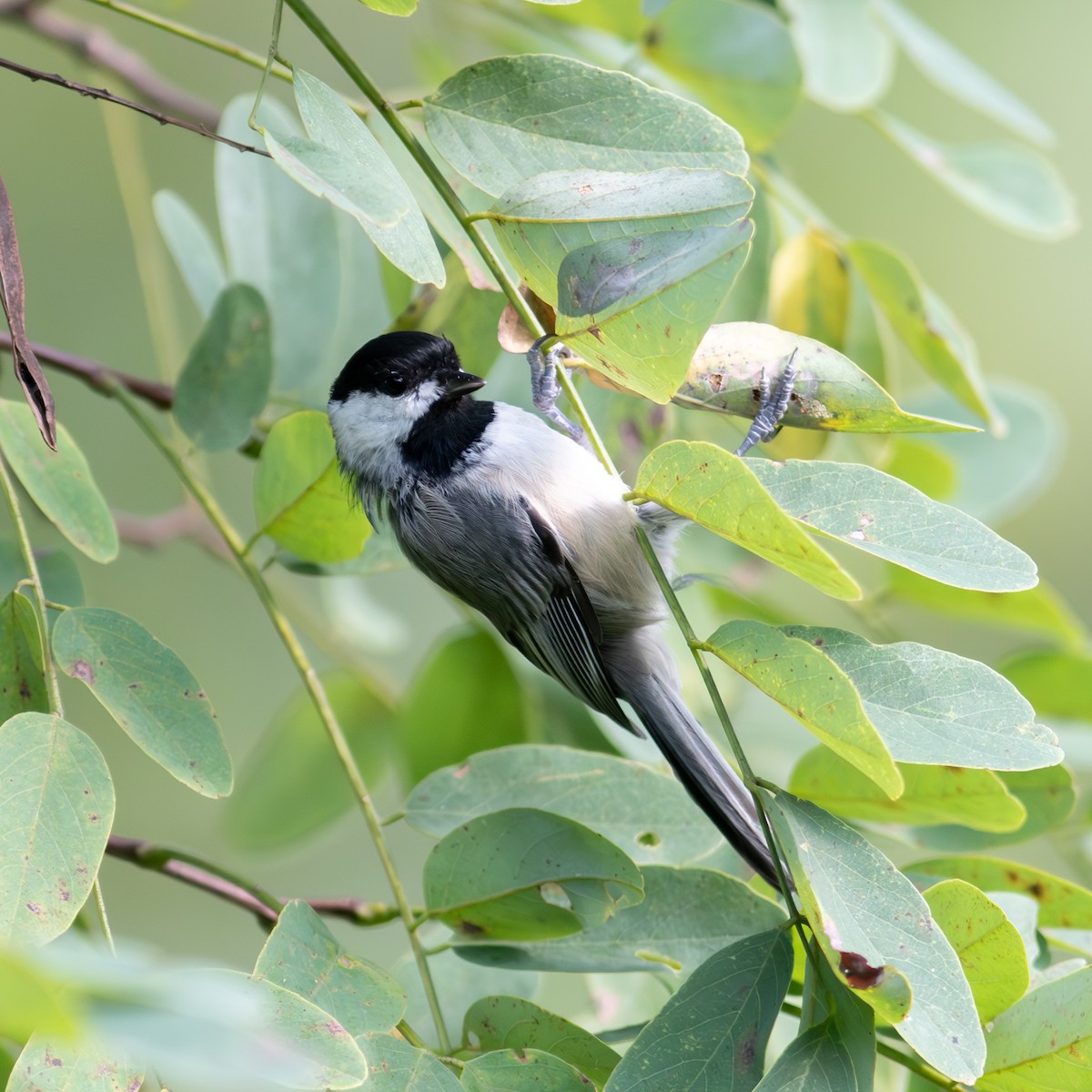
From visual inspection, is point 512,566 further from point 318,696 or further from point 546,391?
point 318,696

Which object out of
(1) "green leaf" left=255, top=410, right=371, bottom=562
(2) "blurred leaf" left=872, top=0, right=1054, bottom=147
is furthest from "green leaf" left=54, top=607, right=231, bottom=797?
(2) "blurred leaf" left=872, top=0, right=1054, bottom=147

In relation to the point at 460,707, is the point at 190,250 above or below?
above

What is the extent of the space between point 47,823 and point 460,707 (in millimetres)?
963

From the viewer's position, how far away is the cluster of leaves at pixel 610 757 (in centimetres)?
94

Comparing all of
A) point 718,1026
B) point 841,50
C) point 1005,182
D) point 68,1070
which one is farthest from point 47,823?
point 1005,182

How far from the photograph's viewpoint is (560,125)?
1.22 meters

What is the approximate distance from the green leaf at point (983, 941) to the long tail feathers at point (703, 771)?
0.40 metres

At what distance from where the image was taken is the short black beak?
1748 millimetres

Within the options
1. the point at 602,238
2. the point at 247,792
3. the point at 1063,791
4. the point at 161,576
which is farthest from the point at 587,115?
the point at 161,576

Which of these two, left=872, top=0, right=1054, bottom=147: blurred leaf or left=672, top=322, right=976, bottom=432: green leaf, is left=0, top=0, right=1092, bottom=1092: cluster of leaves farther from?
left=872, top=0, right=1054, bottom=147: blurred leaf

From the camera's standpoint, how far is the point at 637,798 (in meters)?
1.40

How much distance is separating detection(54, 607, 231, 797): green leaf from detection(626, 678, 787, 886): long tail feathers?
2.06 ft

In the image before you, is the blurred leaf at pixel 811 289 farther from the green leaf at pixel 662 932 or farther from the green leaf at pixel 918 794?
the green leaf at pixel 662 932

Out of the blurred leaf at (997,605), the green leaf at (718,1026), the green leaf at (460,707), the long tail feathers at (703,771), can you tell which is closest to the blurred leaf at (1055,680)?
the blurred leaf at (997,605)
